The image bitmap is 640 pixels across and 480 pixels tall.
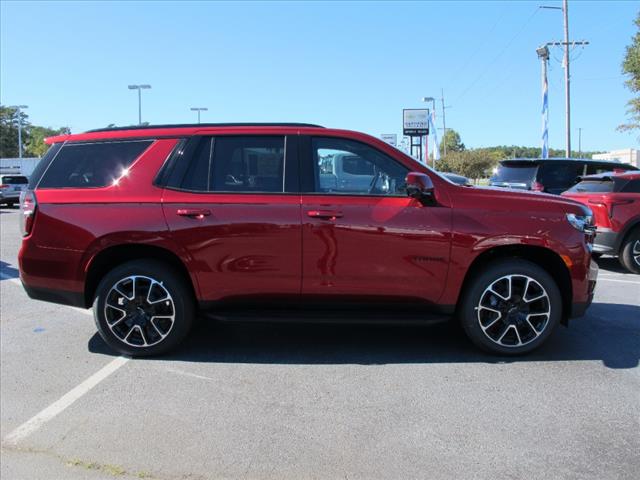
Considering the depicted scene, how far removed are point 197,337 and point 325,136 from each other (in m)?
2.30

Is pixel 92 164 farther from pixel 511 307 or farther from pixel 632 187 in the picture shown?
pixel 632 187

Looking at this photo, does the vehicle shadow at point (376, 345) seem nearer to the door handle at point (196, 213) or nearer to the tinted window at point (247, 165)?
the door handle at point (196, 213)

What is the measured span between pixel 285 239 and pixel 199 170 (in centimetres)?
95

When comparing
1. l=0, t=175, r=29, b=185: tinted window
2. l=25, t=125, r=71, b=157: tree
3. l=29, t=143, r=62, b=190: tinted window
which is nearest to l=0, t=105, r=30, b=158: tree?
l=25, t=125, r=71, b=157: tree

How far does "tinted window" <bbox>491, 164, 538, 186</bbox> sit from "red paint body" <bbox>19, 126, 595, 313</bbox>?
724 cm

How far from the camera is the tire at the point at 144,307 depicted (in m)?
4.43

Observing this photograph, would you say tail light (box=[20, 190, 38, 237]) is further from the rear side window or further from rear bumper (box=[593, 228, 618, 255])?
rear bumper (box=[593, 228, 618, 255])

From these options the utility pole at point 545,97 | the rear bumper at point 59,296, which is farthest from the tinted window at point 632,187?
the utility pole at point 545,97

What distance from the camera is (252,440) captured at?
10.6 ft

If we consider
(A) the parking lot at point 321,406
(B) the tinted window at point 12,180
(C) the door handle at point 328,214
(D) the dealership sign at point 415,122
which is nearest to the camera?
(A) the parking lot at point 321,406

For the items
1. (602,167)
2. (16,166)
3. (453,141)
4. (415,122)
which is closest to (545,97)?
(415,122)

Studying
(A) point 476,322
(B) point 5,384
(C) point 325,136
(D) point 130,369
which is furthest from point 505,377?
(B) point 5,384

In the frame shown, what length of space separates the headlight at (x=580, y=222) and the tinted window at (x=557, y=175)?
279 inches

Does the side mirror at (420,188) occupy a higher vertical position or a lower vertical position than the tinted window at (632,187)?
lower
